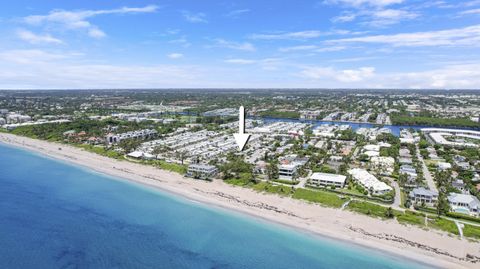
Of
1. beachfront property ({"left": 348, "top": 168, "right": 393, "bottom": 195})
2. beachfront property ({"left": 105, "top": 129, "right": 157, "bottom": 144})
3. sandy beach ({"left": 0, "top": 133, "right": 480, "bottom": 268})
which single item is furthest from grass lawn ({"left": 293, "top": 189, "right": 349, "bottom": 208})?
beachfront property ({"left": 105, "top": 129, "right": 157, "bottom": 144})

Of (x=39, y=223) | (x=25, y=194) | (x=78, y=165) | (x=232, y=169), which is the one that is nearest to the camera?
(x=39, y=223)

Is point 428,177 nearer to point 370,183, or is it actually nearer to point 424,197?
point 370,183

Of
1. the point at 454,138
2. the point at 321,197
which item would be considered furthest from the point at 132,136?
the point at 454,138

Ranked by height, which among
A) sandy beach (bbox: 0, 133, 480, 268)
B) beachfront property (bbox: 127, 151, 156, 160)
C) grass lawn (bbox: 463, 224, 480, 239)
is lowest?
sandy beach (bbox: 0, 133, 480, 268)

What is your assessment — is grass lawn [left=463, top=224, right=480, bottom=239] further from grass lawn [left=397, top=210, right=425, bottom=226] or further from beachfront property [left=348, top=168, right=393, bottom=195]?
beachfront property [left=348, top=168, right=393, bottom=195]

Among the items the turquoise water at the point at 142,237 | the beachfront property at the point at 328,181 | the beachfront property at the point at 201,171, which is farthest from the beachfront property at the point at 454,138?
the turquoise water at the point at 142,237

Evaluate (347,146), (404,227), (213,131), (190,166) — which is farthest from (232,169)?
(213,131)

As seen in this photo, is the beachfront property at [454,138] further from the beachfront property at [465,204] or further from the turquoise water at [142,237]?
the turquoise water at [142,237]

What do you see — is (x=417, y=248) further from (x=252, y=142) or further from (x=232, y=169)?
(x=252, y=142)
